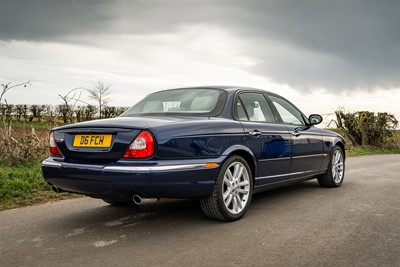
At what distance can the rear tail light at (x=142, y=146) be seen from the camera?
3789 mm

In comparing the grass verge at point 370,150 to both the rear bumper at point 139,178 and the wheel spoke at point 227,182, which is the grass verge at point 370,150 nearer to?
the wheel spoke at point 227,182

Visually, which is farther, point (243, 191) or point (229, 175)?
point (243, 191)

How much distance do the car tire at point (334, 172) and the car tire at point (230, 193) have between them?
2599mm

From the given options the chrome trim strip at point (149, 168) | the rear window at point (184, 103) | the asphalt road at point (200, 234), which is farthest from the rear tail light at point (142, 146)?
the rear window at point (184, 103)

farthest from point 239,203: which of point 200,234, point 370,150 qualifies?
point 370,150

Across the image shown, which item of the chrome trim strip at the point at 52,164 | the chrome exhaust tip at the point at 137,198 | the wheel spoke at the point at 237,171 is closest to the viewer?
the chrome exhaust tip at the point at 137,198

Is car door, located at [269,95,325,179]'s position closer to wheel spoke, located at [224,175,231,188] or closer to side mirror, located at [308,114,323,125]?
side mirror, located at [308,114,323,125]

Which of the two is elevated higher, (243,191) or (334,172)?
(243,191)

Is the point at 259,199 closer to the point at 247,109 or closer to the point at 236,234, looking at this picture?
the point at 247,109

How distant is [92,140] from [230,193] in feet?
5.13

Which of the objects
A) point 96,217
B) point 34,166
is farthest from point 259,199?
point 34,166

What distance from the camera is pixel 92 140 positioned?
4.03 meters

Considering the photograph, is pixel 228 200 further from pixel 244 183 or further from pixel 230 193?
pixel 244 183

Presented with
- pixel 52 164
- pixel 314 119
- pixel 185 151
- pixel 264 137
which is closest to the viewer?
pixel 185 151
